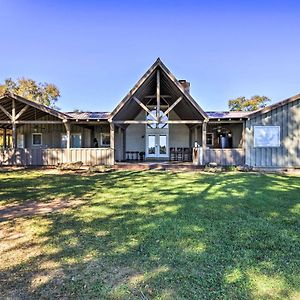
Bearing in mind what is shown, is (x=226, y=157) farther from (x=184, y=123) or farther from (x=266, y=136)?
(x=184, y=123)

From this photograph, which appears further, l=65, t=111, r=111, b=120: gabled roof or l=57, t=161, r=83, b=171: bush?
l=65, t=111, r=111, b=120: gabled roof

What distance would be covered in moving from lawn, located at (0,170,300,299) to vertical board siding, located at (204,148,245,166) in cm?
744

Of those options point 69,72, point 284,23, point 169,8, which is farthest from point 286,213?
point 69,72

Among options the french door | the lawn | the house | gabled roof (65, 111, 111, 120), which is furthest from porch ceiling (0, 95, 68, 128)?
the lawn

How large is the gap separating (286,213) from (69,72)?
3822 cm

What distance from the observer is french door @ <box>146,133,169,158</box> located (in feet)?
63.5

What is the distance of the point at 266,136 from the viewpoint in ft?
46.5

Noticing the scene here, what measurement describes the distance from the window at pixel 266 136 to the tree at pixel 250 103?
28.1 metres

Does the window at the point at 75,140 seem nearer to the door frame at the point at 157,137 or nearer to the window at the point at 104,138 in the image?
the window at the point at 104,138

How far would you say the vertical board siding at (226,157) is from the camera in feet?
47.4

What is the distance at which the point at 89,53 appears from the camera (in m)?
27.0

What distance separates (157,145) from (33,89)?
88.2 feet

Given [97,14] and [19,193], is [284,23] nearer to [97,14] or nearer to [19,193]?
[97,14]

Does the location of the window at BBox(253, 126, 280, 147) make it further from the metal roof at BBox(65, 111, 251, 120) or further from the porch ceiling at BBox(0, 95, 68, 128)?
the porch ceiling at BBox(0, 95, 68, 128)
